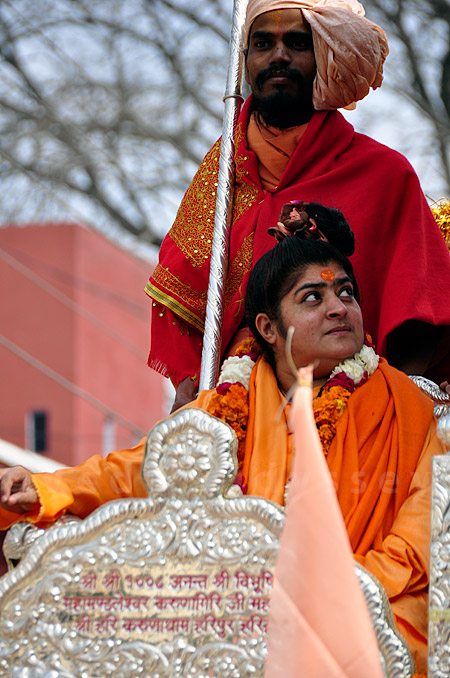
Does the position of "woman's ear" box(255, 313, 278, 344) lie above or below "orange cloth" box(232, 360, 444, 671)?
above

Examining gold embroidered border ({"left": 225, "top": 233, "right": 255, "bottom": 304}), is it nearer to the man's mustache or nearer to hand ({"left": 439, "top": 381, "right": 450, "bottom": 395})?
the man's mustache

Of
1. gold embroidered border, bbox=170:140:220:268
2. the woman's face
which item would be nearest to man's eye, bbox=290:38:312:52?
gold embroidered border, bbox=170:140:220:268

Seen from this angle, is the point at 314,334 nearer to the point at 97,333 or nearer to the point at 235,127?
the point at 235,127

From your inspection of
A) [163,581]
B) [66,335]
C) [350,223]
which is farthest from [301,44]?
[66,335]

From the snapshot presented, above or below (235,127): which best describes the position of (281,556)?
below

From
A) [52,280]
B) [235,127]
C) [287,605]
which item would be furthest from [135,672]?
[52,280]

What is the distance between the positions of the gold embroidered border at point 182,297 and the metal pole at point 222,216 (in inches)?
6.7

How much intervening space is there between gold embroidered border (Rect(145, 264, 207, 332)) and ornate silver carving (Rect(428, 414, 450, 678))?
1637 mm

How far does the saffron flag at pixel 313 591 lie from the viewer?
7.88 feet

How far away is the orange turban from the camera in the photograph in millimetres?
4156

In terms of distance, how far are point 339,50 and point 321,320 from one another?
38.9 inches

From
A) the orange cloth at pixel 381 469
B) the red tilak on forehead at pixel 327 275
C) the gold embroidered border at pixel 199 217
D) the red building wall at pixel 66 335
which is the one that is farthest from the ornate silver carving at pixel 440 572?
the red building wall at pixel 66 335

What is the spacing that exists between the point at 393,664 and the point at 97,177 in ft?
30.6

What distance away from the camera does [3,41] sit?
1206 cm
